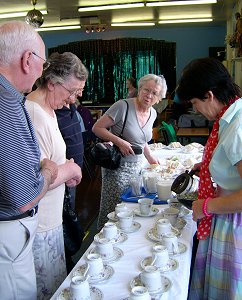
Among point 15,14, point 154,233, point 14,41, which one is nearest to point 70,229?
point 154,233

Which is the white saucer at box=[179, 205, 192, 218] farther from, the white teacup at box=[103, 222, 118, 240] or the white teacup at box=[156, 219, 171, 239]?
the white teacup at box=[103, 222, 118, 240]

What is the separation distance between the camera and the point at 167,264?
4.23ft

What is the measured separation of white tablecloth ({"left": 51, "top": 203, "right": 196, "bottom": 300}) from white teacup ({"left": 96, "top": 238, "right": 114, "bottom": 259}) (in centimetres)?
4

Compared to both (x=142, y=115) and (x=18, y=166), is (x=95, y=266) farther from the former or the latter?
(x=142, y=115)

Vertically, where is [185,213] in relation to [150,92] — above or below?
below

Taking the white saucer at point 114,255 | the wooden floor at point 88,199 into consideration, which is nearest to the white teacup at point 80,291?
the white saucer at point 114,255

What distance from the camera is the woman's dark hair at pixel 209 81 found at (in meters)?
1.47

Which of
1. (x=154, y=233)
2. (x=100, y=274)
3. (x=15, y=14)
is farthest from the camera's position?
(x=15, y=14)

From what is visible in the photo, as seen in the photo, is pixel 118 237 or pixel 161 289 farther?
pixel 118 237

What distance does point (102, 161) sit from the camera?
2.47 meters

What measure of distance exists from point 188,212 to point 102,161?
853mm

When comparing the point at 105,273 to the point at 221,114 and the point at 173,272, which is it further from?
the point at 221,114

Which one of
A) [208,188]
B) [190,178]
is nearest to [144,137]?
[190,178]

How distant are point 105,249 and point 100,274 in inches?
5.7
